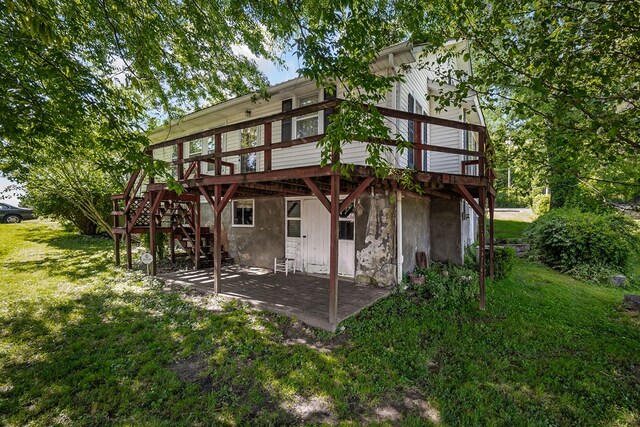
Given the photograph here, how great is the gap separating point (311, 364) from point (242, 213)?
6977 millimetres

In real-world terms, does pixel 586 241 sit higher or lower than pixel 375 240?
lower

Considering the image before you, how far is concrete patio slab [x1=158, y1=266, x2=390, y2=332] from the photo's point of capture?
17.2 feet

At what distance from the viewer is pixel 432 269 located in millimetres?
7930

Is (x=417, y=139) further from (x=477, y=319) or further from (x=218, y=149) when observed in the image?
(x=218, y=149)

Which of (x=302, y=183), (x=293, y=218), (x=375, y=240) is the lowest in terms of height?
(x=375, y=240)

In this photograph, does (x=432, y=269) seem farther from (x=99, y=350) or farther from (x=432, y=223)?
(x=99, y=350)

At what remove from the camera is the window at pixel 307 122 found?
26.8ft

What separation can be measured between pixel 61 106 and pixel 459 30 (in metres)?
6.09

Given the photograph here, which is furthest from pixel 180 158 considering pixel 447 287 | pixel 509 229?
pixel 509 229

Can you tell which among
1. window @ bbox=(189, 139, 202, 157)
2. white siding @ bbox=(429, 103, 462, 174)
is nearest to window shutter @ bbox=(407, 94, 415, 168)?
white siding @ bbox=(429, 103, 462, 174)

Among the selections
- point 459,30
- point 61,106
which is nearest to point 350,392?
point 459,30

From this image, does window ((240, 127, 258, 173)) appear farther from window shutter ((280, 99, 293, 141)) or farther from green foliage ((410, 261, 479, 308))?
green foliage ((410, 261, 479, 308))

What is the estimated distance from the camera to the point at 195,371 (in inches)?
146

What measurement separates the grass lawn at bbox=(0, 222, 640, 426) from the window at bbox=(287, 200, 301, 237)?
3284mm
